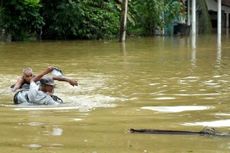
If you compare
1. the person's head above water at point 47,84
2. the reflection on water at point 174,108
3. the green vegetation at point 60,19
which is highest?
the green vegetation at point 60,19

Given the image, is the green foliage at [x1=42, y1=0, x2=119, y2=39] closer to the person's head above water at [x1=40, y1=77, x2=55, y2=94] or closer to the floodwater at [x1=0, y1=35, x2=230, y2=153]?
the floodwater at [x1=0, y1=35, x2=230, y2=153]

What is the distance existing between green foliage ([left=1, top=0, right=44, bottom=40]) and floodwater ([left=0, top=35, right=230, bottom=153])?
17.1 metres

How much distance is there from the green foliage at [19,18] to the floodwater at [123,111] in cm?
1706

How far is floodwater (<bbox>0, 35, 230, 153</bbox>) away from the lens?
5.68 metres

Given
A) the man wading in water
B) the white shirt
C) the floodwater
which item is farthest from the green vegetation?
the white shirt

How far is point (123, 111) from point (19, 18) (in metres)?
25.9

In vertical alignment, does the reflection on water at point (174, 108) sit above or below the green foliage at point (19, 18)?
below

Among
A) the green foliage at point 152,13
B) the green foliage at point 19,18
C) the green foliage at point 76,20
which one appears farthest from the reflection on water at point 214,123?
the green foliage at point 152,13

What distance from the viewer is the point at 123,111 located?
823 centimetres

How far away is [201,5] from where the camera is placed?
44969mm

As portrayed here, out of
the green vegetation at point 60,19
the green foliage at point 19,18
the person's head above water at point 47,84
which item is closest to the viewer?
the person's head above water at point 47,84

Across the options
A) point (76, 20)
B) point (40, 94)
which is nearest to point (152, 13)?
point (76, 20)

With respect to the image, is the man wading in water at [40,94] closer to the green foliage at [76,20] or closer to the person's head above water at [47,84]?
the person's head above water at [47,84]

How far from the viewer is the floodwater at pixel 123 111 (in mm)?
5676
